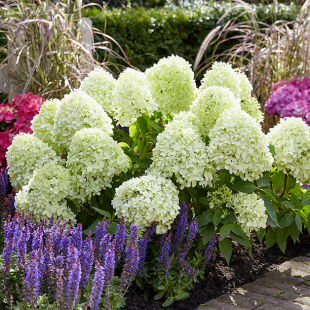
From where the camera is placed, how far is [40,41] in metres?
4.39

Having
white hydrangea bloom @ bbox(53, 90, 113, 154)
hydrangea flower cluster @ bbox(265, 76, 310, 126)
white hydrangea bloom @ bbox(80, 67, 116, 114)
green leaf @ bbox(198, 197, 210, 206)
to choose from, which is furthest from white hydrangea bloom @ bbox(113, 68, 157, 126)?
hydrangea flower cluster @ bbox(265, 76, 310, 126)

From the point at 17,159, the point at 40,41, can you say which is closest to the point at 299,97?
the point at 40,41

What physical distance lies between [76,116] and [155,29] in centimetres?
607

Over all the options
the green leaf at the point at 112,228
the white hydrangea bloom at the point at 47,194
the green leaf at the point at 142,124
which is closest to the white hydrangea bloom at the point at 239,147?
the green leaf at the point at 142,124

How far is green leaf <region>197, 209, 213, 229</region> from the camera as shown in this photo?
2.59 m

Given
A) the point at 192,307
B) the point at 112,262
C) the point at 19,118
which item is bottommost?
the point at 192,307

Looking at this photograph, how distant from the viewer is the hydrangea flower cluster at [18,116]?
3.89 m

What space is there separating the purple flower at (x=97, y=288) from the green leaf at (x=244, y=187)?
1.02m

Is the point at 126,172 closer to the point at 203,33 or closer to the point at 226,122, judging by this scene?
the point at 226,122

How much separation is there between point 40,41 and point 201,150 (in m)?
2.70

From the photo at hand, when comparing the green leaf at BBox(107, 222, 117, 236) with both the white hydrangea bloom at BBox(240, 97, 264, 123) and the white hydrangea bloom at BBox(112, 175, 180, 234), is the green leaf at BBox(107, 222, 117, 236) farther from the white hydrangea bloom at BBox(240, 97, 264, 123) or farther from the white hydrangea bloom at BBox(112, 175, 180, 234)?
the white hydrangea bloom at BBox(240, 97, 264, 123)

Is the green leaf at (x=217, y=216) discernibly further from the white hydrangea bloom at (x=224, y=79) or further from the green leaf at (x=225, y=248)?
the white hydrangea bloom at (x=224, y=79)

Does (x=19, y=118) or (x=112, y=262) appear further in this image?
(x=19, y=118)

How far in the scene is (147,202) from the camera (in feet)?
7.65
